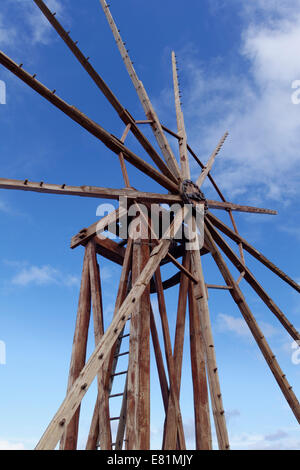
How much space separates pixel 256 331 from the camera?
7602mm

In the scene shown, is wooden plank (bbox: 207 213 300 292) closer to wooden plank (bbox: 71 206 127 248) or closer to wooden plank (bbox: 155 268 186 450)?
wooden plank (bbox: 155 268 186 450)

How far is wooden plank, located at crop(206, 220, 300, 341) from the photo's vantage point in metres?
7.98

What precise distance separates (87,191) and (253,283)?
4403 mm

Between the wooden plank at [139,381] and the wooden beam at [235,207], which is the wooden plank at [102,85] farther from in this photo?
the wooden plank at [139,381]

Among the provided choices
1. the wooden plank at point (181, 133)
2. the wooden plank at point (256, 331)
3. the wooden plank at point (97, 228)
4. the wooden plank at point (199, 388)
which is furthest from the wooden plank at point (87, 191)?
the wooden plank at point (199, 388)

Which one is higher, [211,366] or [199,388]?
[199,388]

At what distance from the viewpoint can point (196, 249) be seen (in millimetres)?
7008

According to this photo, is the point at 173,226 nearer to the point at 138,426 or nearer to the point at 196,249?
the point at 196,249

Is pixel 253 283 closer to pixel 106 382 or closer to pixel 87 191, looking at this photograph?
pixel 106 382

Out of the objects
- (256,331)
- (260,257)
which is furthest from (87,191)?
(260,257)

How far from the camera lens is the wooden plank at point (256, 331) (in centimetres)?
709

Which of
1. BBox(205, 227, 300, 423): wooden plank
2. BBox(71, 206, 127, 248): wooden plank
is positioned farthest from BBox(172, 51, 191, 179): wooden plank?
BBox(71, 206, 127, 248): wooden plank

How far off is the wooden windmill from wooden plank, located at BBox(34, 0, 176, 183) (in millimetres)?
18
